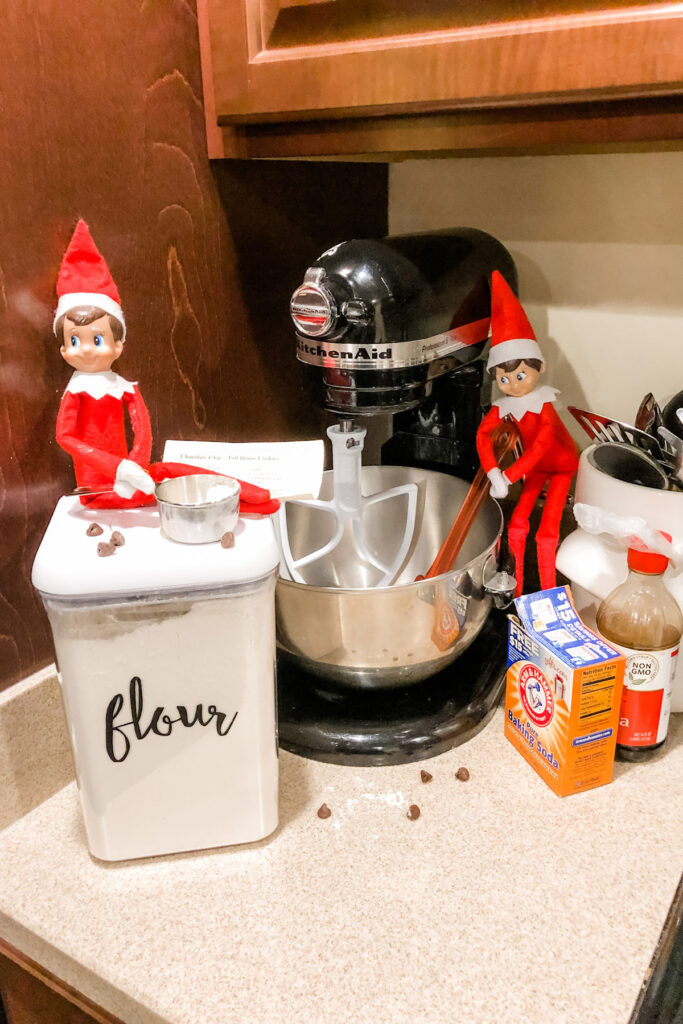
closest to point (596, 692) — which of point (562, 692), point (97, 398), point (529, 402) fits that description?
point (562, 692)

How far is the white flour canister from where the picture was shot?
0.53m

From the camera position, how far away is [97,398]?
62cm

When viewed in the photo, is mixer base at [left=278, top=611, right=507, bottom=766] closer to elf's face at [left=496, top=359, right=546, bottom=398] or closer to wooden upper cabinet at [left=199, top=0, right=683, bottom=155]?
elf's face at [left=496, top=359, right=546, bottom=398]

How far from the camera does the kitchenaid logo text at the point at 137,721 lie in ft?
1.83

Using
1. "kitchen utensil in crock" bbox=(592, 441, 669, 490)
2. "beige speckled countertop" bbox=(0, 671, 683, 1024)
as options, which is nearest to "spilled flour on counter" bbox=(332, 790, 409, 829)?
"beige speckled countertop" bbox=(0, 671, 683, 1024)

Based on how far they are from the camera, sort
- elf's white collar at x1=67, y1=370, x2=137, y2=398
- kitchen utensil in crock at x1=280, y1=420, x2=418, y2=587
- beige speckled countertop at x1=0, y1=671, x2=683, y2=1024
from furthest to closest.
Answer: kitchen utensil in crock at x1=280, y1=420, x2=418, y2=587 → elf's white collar at x1=67, y1=370, x2=137, y2=398 → beige speckled countertop at x1=0, y1=671, x2=683, y2=1024

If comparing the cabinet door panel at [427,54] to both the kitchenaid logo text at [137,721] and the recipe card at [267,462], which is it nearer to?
the recipe card at [267,462]

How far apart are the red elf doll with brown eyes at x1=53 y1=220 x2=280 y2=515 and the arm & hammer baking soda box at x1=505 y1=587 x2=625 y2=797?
259 mm

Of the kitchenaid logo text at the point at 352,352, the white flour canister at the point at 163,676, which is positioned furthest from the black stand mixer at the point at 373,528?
the white flour canister at the point at 163,676

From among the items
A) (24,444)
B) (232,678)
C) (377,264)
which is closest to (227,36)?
(377,264)

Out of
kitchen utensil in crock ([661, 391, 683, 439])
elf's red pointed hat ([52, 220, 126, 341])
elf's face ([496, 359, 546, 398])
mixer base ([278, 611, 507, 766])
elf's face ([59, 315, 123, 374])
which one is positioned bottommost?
mixer base ([278, 611, 507, 766])

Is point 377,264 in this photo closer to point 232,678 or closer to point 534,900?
point 232,678

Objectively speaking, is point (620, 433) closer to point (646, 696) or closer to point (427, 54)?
point (646, 696)

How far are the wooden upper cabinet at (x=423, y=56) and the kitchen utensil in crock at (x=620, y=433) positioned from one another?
29 centimetres
